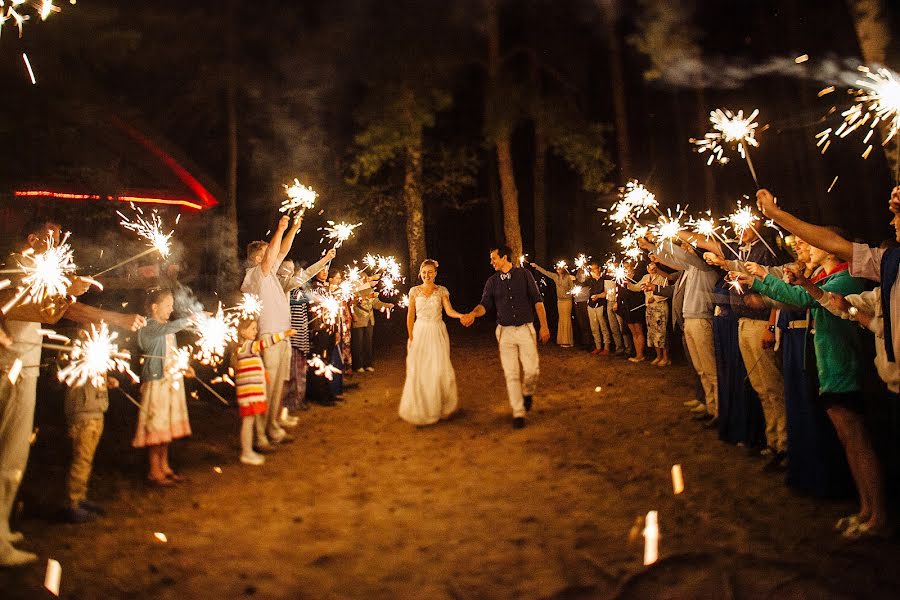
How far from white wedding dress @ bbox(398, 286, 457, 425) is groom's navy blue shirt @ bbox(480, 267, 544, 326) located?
814 mm

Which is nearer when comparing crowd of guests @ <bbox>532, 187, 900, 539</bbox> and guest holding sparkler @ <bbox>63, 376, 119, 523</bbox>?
crowd of guests @ <bbox>532, 187, 900, 539</bbox>

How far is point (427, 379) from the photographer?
8.08m

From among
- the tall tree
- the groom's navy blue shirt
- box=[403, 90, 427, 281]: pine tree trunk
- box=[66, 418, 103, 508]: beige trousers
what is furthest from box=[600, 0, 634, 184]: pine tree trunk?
box=[66, 418, 103, 508]: beige trousers

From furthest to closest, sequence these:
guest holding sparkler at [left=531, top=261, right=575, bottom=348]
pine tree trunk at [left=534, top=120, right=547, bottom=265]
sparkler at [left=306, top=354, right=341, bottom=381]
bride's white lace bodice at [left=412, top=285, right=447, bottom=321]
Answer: pine tree trunk at [left=534, top=120, right=547, bottom=265] → guest holding sparkler at [left=531, top=261, right=575, bottom=348] → sparkler at [left=306, top=354, right=341, bottom=381] → bride's white lace bodice at [left=412, top=285, right=447, bottom=321]

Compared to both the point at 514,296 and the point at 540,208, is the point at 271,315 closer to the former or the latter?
the point at 514,296

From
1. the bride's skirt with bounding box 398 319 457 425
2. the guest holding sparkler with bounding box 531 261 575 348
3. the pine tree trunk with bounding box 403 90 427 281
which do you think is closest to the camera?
the bride's skirt with bounding box 398 319 457 425

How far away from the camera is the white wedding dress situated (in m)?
8.06

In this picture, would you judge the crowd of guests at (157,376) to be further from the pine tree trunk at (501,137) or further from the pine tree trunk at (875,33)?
the pine tree trunk at (501,137)

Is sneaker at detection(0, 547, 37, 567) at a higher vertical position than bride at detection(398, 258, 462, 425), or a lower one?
lower

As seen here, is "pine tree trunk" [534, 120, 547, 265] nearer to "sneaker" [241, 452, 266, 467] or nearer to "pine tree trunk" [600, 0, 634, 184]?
"pine tree trunk" [600, 0, 634, 184]

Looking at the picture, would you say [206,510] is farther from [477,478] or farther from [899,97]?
[899,97]

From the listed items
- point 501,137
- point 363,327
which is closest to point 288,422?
point 363,327

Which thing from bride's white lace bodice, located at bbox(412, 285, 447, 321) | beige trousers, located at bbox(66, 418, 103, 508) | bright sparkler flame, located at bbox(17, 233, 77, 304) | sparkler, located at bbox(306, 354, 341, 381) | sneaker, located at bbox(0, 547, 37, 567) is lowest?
sneaker, located at bbox(0, 547, 37, 567)

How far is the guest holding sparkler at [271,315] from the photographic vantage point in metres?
6.90
